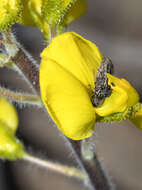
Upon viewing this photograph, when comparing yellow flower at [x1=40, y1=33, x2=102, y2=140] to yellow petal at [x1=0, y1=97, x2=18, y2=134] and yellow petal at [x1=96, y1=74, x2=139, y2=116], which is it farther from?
yellow petal at [x1=0, y1=97, x2=18, y2=134]

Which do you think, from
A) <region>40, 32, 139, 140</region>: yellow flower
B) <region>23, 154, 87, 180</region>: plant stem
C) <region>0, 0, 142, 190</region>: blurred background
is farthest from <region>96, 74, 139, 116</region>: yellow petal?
<region>0, 0, 142, 190</region>: blurred background

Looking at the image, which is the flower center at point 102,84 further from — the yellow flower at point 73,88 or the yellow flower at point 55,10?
the yellow flower at point 55,10

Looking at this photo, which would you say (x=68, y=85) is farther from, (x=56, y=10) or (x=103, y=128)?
(x=103, y=128)

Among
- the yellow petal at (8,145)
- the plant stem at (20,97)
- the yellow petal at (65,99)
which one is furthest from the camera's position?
the yellow petal at (8,145)

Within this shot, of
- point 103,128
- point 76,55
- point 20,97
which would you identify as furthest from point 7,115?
point 103,128

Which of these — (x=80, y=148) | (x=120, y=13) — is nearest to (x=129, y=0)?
(x=120, y=13)

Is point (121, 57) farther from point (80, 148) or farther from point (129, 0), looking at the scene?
point (80, 148)

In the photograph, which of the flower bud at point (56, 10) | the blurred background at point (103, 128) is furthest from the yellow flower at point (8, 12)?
the blurred background at point (103, 128)

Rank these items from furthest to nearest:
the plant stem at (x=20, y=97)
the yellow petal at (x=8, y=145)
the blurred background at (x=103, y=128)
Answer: the blurred background at (x=103, y=128) < the yellow petal at (x=8, y=145) < the plant stem at (x=20, y=97)

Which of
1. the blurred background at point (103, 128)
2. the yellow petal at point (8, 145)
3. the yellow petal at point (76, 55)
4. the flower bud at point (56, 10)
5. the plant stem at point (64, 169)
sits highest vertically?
the flower bud at point (56, 10)
